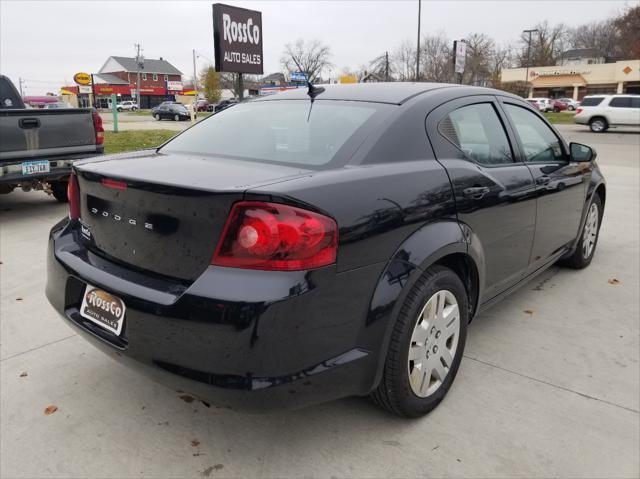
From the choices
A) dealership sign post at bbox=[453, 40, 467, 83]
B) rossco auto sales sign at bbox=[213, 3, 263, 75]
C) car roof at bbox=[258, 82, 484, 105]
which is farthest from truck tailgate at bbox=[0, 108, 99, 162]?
dealership sign post at bbox=[453, 40, 467, 83]

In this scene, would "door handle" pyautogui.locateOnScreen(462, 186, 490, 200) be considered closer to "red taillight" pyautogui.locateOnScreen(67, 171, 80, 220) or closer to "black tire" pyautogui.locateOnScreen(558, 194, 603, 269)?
"red taillight" pyautogui.locateOnScreen(67, 171, 80, 220)

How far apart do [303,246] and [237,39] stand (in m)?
11.5

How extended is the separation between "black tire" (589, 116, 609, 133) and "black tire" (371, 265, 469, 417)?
26.7 meters

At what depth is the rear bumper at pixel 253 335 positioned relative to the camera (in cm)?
180

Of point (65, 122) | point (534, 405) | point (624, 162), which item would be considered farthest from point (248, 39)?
point (534, 405)

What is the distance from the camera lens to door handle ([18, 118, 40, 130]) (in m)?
5.84

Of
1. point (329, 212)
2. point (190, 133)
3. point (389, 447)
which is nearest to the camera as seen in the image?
point (329, 212)

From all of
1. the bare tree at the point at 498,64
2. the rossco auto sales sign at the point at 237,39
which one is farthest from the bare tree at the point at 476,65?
the rossco auto sales sign at the point at 237,39

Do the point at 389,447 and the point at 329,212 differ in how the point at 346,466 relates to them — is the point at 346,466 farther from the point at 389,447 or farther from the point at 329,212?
the point at 329,212

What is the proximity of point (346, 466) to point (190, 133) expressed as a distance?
203 centimetres

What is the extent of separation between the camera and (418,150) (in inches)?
98.2

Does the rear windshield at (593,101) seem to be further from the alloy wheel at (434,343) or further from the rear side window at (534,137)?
the alloy wheel at (434,343)

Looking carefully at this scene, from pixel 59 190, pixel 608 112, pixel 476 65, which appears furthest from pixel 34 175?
pixel 476 65

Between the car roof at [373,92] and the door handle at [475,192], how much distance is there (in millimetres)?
560
